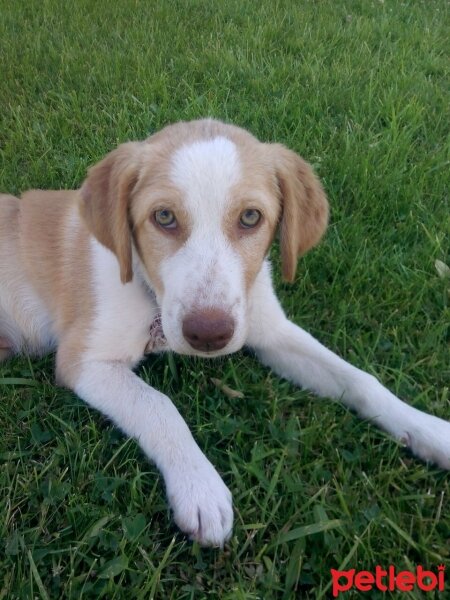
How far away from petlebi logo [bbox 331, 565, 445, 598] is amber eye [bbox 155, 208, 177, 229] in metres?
1.62

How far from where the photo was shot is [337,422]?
3053 millimetres

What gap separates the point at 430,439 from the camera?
2830 millimetres

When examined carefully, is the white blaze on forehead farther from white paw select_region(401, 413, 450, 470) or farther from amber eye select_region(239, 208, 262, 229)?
white paw select_region(401, 413, 450, 470)

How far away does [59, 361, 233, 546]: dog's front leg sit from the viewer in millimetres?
2510

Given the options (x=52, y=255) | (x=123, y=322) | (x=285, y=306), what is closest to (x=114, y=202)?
(x=123, y=322)

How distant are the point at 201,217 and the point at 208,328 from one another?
54 centimetres

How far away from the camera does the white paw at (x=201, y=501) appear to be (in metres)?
2.48

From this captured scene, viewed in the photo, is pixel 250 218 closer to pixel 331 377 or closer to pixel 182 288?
pixel 182 288

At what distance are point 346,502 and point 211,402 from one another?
35.6 inches

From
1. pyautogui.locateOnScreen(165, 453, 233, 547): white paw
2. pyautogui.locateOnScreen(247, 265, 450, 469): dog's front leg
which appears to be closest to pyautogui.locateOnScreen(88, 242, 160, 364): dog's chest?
pyautogui.locateOnScreen(247, 265, 450, 469): dog's front leg

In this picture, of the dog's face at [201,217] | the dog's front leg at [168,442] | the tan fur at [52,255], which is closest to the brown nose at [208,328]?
the dog's face at [201,217]

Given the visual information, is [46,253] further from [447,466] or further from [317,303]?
[447,466]

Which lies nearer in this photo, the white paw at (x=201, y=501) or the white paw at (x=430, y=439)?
the white paw at (x=201, y=501)

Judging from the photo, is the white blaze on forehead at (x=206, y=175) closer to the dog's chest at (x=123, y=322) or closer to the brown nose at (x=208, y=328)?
the brown nose at (x=208, y=328)
